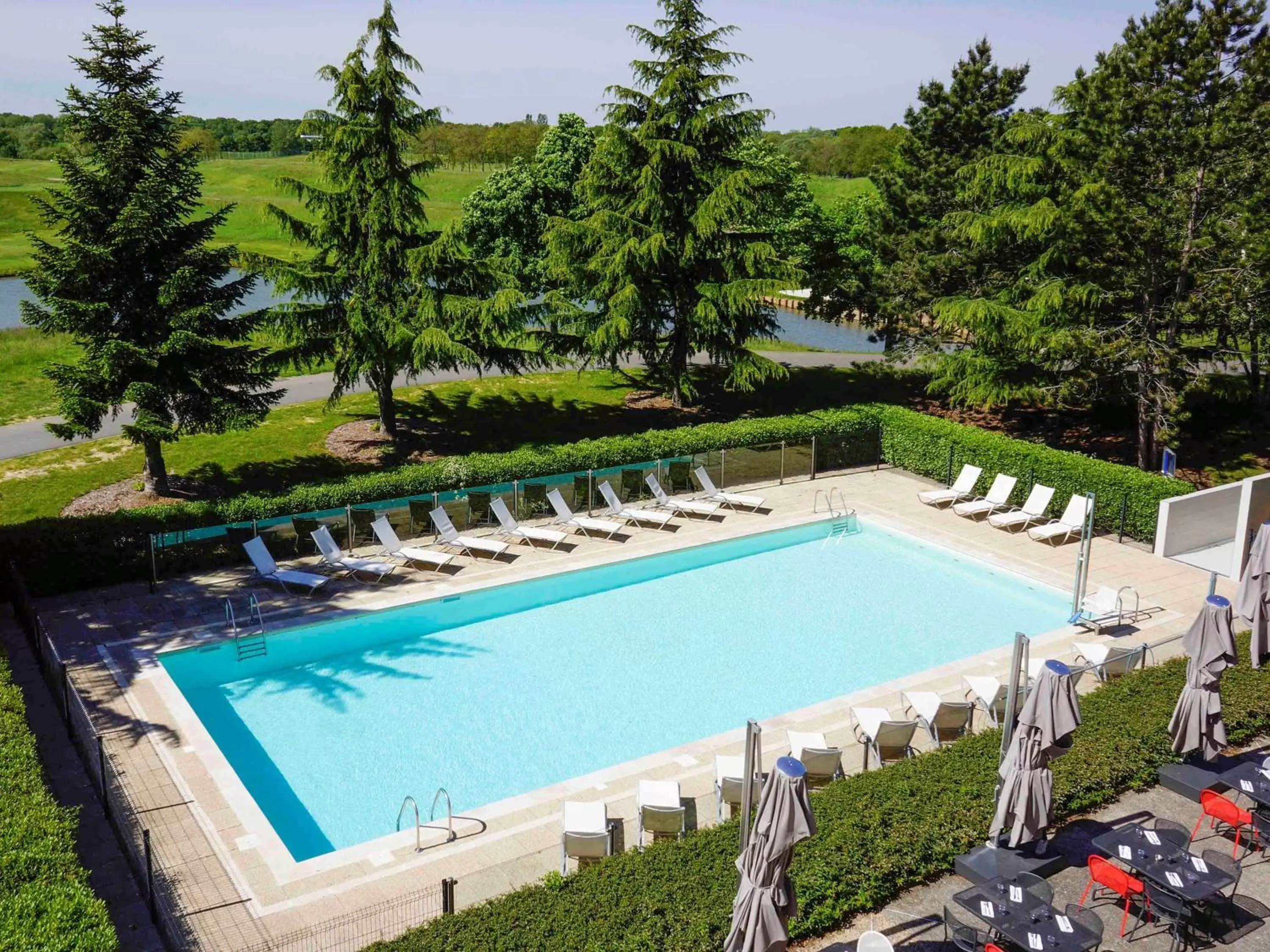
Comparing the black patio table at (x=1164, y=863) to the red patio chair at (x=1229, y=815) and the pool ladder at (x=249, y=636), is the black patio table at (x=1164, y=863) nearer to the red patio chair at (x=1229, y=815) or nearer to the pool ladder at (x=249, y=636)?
the red patio chair at (x=1229, y=815)

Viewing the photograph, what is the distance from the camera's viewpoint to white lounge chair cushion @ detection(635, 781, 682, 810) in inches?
439

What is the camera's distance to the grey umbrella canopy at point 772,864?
8.18m

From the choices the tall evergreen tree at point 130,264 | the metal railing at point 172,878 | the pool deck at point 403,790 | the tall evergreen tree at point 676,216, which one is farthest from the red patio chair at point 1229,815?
the tall evergreen tree at point 130,264

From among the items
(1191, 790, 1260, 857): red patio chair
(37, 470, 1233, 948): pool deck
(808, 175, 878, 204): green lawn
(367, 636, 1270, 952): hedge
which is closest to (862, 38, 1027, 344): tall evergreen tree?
(37, 470, 1233, 948): pool deck

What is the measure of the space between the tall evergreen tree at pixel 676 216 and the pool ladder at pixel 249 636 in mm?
12144

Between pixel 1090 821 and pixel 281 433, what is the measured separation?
21423 mm

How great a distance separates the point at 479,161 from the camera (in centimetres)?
11962

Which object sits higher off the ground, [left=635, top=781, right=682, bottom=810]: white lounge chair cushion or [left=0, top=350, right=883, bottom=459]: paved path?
[left=0, top=350, right=883, bottom=459]: paved path

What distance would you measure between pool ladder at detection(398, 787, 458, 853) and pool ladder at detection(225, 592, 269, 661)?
4547 millimetres

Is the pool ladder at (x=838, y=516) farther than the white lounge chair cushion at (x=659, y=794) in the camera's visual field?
Yes

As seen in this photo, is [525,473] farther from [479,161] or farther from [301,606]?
[479,161]

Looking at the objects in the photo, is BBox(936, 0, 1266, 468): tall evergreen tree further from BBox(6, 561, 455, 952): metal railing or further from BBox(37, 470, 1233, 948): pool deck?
BBox(6, 561, 455, 952): metal railing

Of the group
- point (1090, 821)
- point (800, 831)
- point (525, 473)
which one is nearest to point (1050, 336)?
point (525, 473)

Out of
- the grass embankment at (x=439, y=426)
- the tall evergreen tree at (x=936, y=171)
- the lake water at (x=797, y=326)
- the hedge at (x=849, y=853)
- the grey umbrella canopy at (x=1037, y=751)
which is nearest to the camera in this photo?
the hedge at (x=849, y=853)
